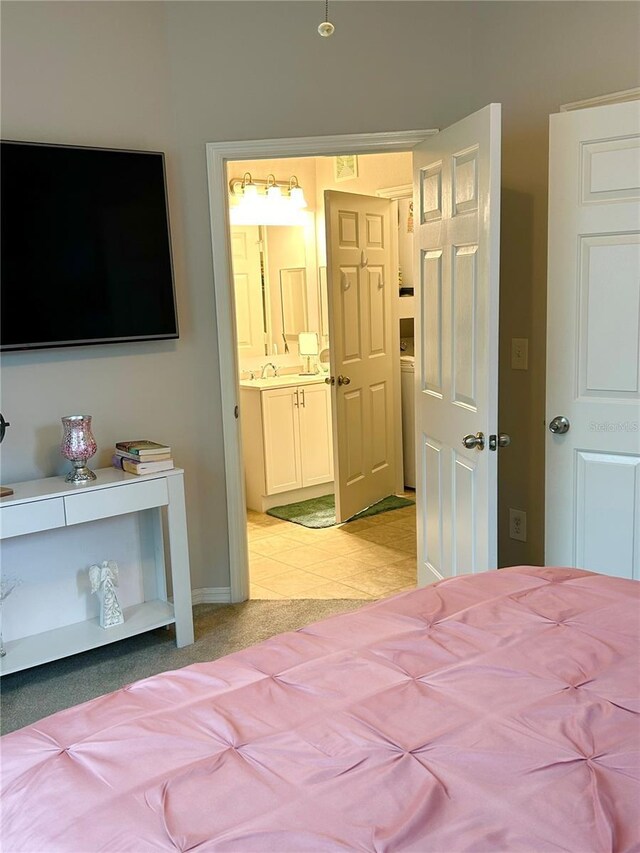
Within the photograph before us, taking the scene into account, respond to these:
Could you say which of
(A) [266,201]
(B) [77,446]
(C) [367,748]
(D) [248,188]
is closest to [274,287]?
(A) [266,201]

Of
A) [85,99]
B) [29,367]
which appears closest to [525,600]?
[29,367]

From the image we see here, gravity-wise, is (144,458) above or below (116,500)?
above

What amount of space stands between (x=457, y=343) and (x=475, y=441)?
0.44 meters

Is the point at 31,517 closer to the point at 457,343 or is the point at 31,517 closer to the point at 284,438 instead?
the point at 457,343

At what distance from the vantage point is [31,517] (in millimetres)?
2918

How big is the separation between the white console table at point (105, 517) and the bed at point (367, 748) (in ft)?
5.16

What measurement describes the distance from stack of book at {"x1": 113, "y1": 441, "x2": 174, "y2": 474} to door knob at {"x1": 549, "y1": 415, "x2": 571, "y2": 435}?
1.55m

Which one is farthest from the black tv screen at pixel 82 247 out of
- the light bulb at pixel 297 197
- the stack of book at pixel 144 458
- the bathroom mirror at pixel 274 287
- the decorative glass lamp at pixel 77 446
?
the light bulb at pixel 297 197

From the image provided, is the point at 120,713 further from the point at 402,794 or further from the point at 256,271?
the point at 256,271

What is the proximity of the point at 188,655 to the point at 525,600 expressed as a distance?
6.23 ft

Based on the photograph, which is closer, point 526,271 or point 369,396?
point 526,271

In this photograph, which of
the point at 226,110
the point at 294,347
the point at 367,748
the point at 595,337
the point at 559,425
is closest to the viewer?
the point at 367,748

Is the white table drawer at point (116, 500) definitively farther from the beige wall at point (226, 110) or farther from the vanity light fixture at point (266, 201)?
the vanity light fixture at point (266, 201)

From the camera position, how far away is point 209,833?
108 cm
